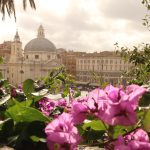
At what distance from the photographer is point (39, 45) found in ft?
316

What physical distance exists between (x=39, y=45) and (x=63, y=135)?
96.1m

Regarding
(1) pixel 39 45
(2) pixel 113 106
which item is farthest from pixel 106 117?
(1) pixel 39 45

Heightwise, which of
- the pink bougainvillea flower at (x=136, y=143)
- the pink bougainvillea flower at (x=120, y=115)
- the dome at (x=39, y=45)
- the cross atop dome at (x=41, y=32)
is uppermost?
the cross atop dome at (x=41, y=32)

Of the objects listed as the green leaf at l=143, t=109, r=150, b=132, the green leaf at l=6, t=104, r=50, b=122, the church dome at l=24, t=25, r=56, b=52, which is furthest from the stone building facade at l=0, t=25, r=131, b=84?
the green leaf at l=143, t=109, r=150, b=132

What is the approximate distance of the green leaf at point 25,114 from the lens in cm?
101

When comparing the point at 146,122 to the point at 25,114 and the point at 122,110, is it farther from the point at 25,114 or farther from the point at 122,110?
the point at 25,114

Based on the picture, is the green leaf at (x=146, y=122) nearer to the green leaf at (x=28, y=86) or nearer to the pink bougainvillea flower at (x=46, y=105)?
the green leaf at (x=28, y=86)

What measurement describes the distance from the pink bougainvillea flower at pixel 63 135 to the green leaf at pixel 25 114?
9cm

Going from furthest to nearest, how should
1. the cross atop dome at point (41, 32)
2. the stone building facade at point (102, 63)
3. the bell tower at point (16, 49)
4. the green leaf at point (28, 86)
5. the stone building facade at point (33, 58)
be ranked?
the bell tower at point (16, 49), the cross atop dome at point (41, 32), the stone building facade at point (102, 63), the stone building facade at point (33, 58), the green leaf at point (28, 86)

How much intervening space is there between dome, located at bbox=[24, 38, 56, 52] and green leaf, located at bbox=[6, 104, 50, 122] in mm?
95357

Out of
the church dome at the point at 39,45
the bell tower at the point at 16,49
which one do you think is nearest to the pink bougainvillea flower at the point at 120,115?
the church dome at the point at 39,45

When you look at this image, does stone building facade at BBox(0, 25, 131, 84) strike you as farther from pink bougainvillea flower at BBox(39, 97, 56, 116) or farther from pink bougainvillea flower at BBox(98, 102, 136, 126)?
pink bougainvillea flower at BBox(98, 102, 136, 126)

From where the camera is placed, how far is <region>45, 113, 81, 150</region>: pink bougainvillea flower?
889 mm

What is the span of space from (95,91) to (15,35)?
348ft
